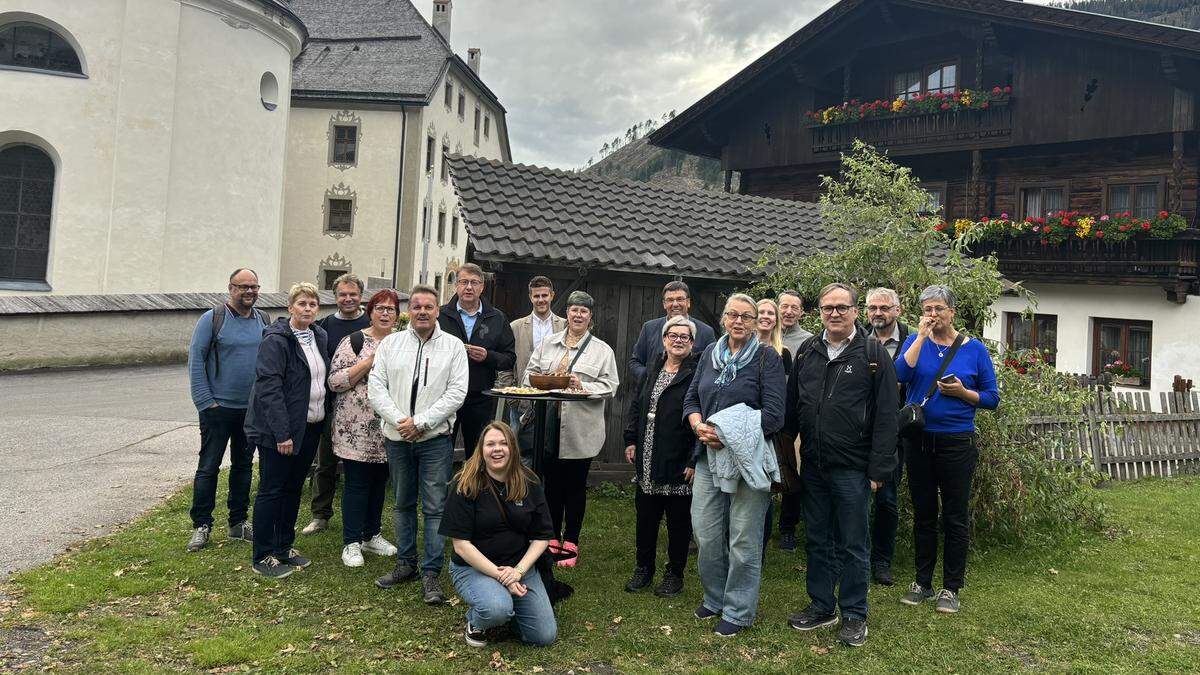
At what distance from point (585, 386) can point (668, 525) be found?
1064 millimetres

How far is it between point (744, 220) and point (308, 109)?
25.0 metres

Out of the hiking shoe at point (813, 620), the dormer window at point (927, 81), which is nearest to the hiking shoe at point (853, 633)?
the hiking shoe at point (813, 620)

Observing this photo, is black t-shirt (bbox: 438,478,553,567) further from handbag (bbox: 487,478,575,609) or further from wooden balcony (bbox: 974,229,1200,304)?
wooden balcony (bbox: 974,229,1200,304)

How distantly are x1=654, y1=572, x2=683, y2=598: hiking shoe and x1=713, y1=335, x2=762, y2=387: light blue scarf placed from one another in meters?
1.42

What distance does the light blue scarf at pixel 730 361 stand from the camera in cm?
478

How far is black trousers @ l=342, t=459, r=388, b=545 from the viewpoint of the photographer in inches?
→ 216

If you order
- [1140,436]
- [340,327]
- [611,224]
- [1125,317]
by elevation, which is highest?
[1125,317]

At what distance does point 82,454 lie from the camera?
8.62 metres

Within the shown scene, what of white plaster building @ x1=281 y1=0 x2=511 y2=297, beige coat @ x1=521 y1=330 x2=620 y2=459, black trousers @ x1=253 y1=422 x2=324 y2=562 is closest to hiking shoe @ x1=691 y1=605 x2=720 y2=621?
beige coat @ x1=521 y1=330 x2=620 y2=459

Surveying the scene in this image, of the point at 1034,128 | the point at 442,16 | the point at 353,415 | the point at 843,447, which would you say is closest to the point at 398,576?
the point at 353,415

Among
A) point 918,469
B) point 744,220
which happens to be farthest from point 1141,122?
point 918,469

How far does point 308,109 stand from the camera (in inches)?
1187

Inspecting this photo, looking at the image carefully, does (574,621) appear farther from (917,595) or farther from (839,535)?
(917,595)

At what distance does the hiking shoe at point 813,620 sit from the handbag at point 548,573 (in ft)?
4.61
